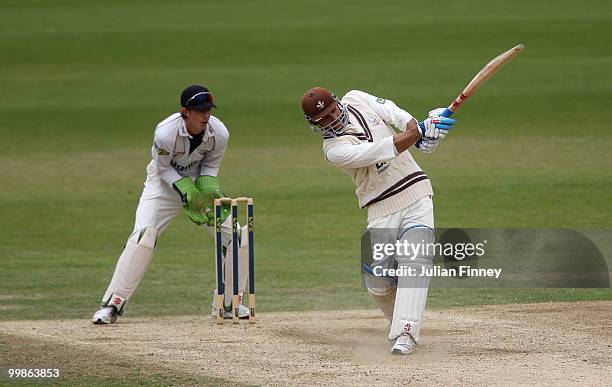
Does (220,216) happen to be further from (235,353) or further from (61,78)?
(61,78)

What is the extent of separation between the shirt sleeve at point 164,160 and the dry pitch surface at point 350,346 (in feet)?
3.74

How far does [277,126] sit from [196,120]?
11663 mm

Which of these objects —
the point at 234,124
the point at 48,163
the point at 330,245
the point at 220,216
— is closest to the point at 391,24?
the point at 234,124

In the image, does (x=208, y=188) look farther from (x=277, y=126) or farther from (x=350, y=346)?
(x=277, y=126)

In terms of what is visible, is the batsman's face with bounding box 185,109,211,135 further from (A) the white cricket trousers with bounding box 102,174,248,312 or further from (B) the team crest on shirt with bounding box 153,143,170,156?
(A) the white cricket trousers with bounding box 102,174,248,312

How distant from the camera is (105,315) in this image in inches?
345

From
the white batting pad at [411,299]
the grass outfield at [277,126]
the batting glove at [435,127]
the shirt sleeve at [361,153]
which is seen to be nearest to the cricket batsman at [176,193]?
the grass outfield at [277,126]

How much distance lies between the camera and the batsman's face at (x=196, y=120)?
8516mm

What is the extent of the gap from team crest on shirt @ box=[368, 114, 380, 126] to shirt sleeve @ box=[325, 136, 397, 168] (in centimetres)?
33

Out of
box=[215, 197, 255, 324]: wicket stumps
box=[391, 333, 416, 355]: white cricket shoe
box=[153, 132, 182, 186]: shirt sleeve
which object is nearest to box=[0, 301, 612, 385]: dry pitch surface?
box=[391, 333, 416, 355]: white cricket shoe

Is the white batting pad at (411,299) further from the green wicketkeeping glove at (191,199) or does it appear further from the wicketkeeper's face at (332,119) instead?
the green wicketkeeping glove at (191,199)

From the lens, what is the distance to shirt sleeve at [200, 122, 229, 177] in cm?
886

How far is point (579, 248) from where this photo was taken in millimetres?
12031

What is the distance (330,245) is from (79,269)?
112 inches
